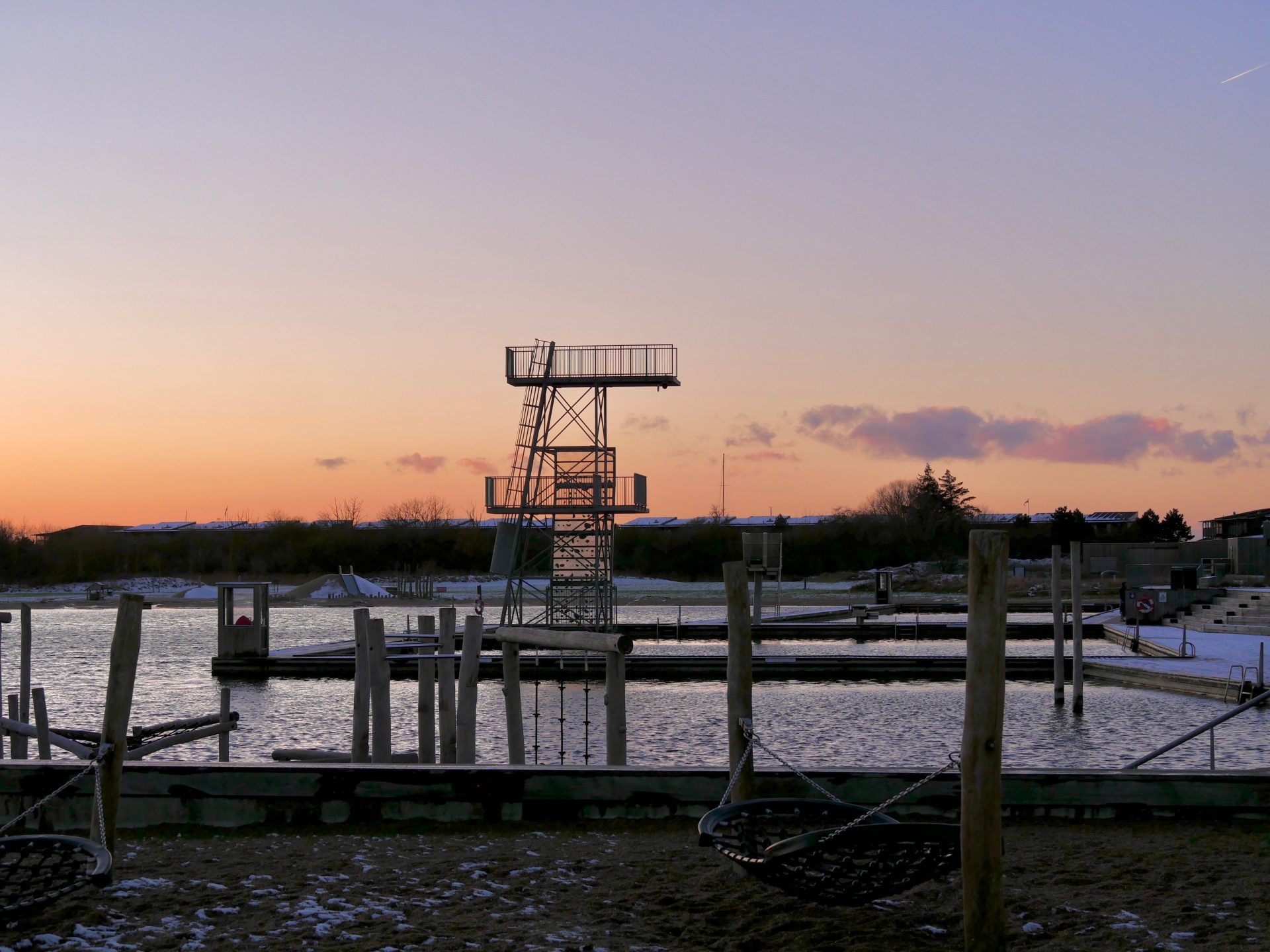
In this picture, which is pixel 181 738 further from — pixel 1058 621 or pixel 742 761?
pixel 1058 621

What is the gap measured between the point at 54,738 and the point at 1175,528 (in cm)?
10128

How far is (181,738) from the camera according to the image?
12.4 m

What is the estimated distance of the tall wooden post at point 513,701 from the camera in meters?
12.9

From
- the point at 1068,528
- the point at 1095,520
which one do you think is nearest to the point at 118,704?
the point at 1068,528

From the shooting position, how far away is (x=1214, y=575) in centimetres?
4288

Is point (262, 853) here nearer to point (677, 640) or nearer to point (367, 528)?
point (677, 640)

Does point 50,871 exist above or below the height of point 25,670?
below

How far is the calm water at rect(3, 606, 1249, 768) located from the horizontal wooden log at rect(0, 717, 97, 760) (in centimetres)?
373

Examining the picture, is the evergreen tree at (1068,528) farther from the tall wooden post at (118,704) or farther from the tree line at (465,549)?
the tall wooden post at (118,704)

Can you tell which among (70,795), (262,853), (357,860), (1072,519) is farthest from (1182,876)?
(1072,519)

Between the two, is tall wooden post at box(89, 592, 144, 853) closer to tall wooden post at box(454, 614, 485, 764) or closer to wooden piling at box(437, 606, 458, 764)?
tall wooden post at box(454, 614, 485, 764)

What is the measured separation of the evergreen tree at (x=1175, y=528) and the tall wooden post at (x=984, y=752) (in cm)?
9663

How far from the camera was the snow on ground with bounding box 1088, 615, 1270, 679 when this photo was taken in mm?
24359

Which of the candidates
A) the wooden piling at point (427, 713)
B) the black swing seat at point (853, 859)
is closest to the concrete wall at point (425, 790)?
the wooden piling at point (427, 713)
